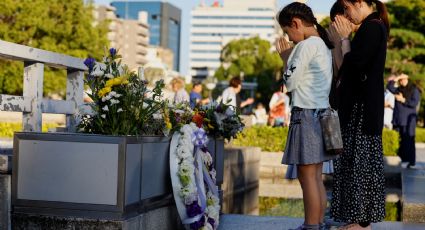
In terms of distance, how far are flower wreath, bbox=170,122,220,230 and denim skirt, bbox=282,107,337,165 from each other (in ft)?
2.42

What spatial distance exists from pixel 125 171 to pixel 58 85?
124ft

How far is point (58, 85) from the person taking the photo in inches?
1655

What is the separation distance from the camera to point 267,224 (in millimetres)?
6801

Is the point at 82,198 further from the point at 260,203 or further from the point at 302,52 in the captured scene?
the point at 260,203

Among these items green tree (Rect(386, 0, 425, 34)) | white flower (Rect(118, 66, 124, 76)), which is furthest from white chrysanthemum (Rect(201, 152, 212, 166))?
green tree (Rect(386, 0, 425, 34))

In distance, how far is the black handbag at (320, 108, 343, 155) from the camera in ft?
18.4

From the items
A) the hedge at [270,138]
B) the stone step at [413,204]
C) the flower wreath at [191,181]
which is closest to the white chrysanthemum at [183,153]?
the flower wreath at [191,181]

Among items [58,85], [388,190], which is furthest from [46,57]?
[58,85]

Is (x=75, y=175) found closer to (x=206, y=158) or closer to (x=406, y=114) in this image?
(x=206, y=158)

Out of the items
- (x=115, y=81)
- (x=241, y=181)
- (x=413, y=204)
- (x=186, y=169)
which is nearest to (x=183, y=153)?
(x=186, y=169)

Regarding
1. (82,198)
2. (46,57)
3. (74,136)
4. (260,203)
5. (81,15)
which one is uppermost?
(81,15)

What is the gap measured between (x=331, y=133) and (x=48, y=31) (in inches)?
1475

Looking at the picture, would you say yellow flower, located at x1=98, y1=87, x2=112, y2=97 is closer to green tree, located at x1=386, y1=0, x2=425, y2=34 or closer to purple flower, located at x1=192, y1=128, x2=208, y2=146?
purple flower, located at x1=192, y1=128, x2=208, y2=146

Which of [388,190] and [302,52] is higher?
[302,52]
